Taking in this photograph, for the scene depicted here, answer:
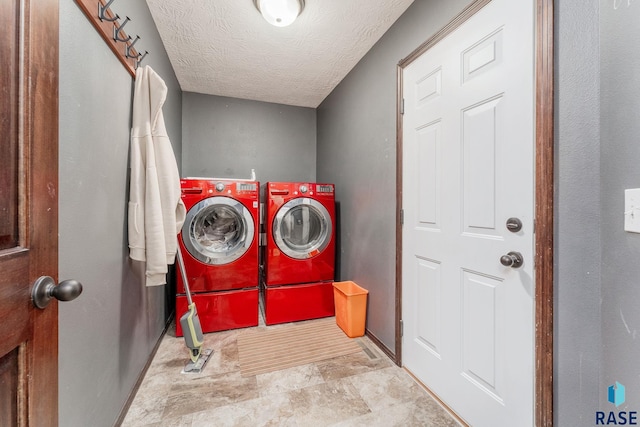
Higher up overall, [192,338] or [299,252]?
[299,252]

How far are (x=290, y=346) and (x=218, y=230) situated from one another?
115cm

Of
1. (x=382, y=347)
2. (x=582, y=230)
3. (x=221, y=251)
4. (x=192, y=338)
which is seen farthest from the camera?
(x=221, y=251)

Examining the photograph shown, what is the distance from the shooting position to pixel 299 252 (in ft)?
7.79

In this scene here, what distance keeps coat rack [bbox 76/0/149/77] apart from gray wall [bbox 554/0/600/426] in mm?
1678

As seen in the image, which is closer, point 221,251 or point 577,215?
point 577,215

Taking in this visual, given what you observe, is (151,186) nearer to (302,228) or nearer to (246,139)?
(302,228)

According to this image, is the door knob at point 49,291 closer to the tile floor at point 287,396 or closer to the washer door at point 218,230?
the tile floor at point 287,396

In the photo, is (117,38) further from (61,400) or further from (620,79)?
(620,79)

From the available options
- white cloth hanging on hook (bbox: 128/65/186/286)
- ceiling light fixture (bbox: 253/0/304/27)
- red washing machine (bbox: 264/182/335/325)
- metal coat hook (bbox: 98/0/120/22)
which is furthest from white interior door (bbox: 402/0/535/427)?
metal coat hook (bbox: 98/0/120/22)

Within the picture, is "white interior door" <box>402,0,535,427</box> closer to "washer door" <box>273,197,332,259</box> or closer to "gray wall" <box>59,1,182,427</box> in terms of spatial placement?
"washer door" <box>273,197,332,259</box>

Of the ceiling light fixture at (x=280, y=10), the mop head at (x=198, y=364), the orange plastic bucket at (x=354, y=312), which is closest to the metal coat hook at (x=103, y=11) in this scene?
the ceiling light fixture at (x=280, y=10)

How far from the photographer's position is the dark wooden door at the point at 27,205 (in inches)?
18.5

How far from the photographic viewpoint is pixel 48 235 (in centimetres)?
58

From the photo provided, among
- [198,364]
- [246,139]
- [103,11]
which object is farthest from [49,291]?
[246,139]
